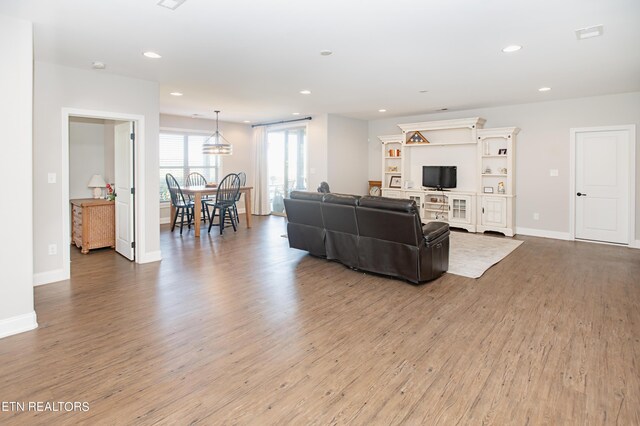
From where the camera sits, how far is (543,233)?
7223mm

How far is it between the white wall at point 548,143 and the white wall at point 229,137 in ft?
19.7

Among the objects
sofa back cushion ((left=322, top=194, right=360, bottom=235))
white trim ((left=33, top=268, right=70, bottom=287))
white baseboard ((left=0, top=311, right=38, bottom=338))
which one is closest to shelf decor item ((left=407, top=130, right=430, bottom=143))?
sofa back cushion ((left=322, top=194, right=360, bottom=235))

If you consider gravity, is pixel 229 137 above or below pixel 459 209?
above

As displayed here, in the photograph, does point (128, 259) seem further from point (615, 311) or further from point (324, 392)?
point (615, 311)

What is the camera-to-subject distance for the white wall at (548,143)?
6.41 metres

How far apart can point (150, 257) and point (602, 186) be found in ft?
25.0

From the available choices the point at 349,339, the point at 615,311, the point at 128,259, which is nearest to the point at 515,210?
the point at 615,311

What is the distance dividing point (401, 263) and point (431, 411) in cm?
231

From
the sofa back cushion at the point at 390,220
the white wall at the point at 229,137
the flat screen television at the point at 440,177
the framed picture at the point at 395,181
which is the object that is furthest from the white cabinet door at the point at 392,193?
the sofa back cushion at the point at 390,220

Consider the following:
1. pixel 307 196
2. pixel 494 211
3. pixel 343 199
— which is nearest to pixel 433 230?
pixel 343 199

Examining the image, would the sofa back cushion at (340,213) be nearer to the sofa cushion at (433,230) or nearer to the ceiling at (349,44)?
the sofa cushion at (433,230)

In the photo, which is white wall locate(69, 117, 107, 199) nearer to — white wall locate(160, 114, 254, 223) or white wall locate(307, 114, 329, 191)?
white wall locate(160, 114, 254, 223)

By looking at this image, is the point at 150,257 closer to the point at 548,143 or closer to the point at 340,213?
the point at 340,213

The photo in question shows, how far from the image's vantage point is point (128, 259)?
5359 millimetres
